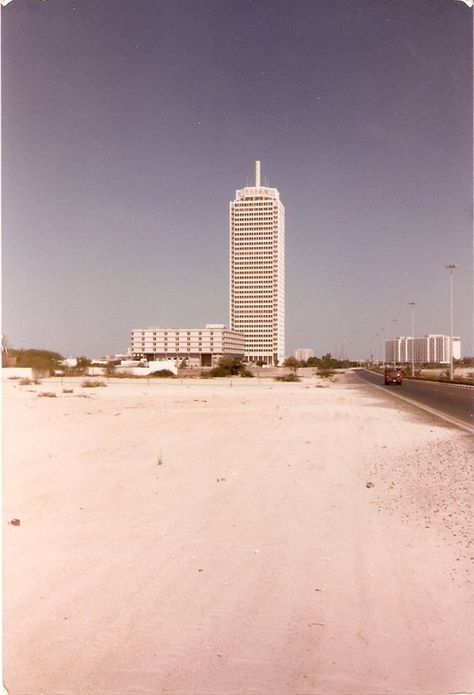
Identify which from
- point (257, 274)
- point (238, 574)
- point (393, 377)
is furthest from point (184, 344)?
point (238, 574)

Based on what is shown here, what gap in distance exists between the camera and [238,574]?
177 inches

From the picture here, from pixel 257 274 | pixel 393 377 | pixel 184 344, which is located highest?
pixel 257 274

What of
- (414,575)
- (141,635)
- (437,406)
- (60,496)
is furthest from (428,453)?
(437,406)

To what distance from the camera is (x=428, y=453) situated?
9891 millimetres

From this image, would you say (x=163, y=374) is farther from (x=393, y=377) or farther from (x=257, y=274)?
(x=257, y=274)

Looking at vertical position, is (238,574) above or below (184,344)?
below

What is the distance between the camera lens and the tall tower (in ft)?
541

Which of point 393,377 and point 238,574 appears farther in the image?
point 393,377

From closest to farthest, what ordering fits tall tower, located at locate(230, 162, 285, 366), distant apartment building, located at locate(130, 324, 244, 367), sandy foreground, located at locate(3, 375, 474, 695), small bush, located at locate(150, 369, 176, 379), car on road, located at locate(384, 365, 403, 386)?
sandy foreground, located at locate(3, 375, 474, 695), car on road, located at locate(384, 365, 403, 386), small bush, located at locate(150, 369, 176, 379), distant apartment building, located at locate(130, 324, 244, 367), tall tower, located at locate(230, 162, 285, 366)

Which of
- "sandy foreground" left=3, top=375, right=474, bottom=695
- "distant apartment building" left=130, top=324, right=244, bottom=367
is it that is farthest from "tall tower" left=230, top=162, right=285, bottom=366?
"sandy foreground" left=3, top=375, right=474, bottom=695

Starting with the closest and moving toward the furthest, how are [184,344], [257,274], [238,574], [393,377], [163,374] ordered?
[238,574], [393,377], [163,374], [184,344], [257,274]

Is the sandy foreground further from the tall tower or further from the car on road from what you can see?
the tall tower

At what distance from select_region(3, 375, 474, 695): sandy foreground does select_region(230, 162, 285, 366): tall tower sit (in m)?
156

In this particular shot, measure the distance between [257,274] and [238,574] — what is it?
166 meters
